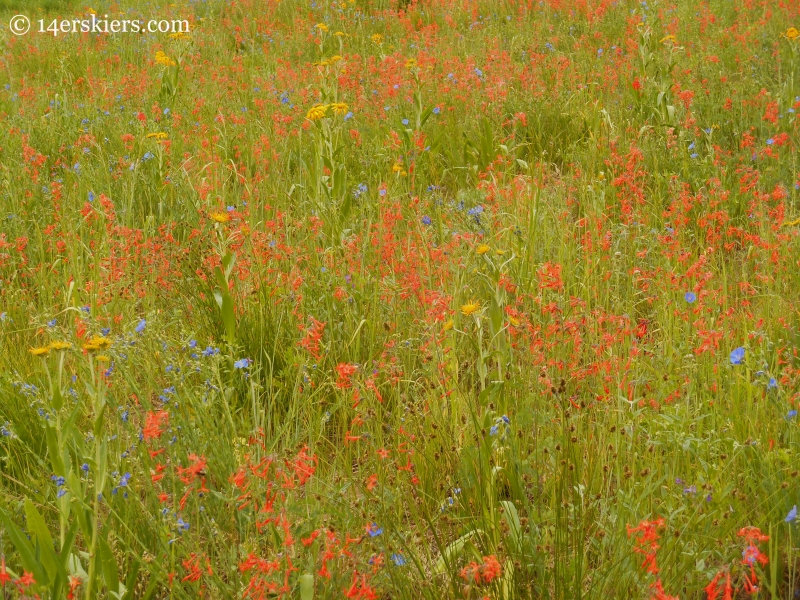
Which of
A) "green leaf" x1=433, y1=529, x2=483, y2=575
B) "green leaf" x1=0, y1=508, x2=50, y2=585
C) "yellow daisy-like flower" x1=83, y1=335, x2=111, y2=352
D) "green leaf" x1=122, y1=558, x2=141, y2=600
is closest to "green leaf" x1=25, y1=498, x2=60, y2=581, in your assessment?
"green leaf" x1=0, y1=508, x2=50, y2=585

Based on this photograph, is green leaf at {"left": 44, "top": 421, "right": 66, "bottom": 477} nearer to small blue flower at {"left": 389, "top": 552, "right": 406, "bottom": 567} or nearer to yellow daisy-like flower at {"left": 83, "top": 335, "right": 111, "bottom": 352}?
yellow daisy-like flower at {"left": 83, "top": 335, "right": 111, "bottom": 352}

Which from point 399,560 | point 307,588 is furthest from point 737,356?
point 307,588

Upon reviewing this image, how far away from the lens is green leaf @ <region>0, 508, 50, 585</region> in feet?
4.78

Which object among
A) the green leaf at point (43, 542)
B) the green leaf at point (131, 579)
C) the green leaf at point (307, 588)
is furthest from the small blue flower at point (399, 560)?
the green leaf at point (43, 542)

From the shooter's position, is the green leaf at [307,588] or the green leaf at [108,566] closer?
the green leaf at [307,588]

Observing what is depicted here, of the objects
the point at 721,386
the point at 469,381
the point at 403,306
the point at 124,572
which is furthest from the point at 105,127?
the point at 721,386

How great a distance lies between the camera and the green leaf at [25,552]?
4.78 feet

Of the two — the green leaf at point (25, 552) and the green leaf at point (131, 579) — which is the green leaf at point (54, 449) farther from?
the green leaf at point (131, 579)

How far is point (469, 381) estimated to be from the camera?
8.30 ft

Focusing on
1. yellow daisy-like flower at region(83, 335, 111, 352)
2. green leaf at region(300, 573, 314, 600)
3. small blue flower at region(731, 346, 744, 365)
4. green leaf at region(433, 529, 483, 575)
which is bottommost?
green leaf at region(433, 529, 483, 575)

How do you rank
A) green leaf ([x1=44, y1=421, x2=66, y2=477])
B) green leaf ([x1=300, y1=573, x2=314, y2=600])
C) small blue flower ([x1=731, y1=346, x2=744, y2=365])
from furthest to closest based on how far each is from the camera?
A: small blue flower ([x1=731, y1=346, x2=744, y2=365]), green leaf ([x1=44, y1=421, x2=66, y2=477]), green leaf ([x1=300, y1=573, x2=314, y2=600])

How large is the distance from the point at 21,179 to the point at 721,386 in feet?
11.3

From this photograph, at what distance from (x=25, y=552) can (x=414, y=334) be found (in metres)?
1.42

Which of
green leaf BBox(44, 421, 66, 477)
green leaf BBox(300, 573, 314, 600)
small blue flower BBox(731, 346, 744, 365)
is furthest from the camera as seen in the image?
small blue flower BBox(731, 346, 744, 365)
